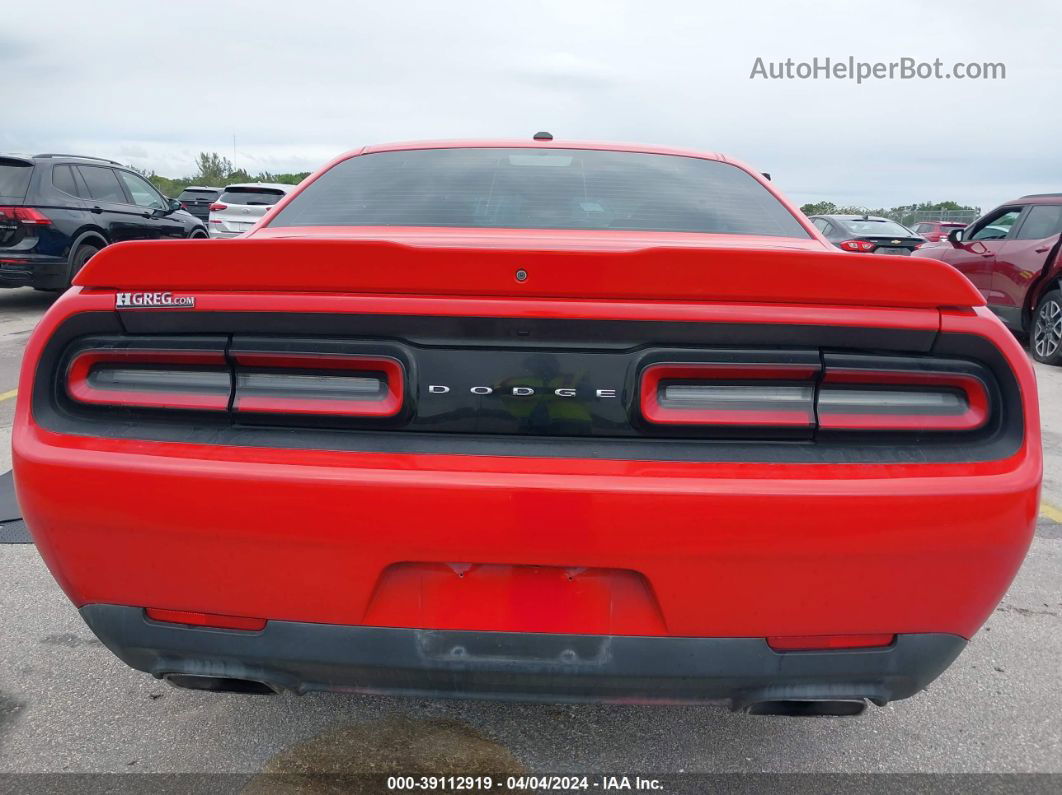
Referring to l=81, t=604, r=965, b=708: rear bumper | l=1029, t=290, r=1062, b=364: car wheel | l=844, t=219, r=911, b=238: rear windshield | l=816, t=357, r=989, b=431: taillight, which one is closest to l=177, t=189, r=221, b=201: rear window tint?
l=844, t=219, r=911, b=238: rear windshield

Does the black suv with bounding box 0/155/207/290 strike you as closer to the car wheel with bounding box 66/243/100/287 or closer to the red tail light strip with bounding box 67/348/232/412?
the car wheel with bounding box 66/243/100/287

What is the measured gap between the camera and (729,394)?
1.55 metres

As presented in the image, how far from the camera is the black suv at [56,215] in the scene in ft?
29.0

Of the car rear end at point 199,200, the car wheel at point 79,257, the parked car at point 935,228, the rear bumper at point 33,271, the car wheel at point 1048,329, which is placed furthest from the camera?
the parked car at point 935,228

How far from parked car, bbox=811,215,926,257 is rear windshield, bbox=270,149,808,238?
9.81 metres

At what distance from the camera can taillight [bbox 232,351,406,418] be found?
1549mm

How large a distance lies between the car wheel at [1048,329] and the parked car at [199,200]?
2028 cm

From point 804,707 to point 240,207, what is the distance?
50.5ft

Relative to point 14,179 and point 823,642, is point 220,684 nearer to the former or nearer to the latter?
point 823,642

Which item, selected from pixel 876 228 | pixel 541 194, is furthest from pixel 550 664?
pixel 876 228

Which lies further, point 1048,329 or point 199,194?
point 199,194

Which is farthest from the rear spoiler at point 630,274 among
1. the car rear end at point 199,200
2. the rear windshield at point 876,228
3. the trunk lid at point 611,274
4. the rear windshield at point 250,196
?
the car rear end at point 199,200

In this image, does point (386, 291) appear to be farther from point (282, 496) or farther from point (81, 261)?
point (81, 261)

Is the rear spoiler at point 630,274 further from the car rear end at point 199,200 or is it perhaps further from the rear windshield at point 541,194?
the car rear end at point 199,200
